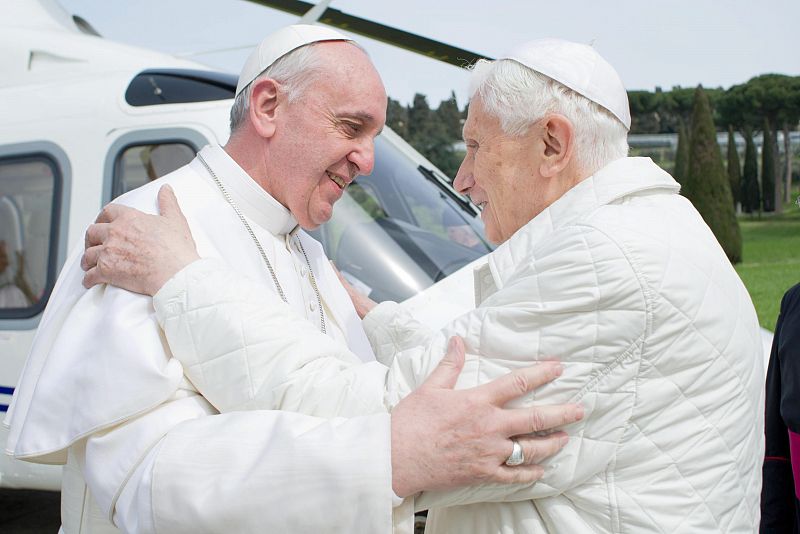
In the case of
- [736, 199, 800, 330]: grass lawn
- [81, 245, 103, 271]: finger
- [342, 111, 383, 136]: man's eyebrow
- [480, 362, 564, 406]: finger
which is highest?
[342, 111, 383, 136]: man's eyebrow

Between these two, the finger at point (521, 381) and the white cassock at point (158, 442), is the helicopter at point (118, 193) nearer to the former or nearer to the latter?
the white cassock at point (158, 442)

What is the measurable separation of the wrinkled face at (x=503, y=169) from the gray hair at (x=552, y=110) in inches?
1.1

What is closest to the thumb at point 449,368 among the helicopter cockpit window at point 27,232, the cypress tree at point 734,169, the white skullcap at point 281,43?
the white skullcap at point 281,43

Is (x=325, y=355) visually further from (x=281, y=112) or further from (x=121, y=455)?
(x=281, y=112)

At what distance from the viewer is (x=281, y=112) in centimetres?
217

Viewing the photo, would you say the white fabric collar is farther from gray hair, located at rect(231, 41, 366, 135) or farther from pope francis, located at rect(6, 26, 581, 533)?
gray hair, located at rect(231, 41, 366, 135)

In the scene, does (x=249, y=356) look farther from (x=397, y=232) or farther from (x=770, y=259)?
(x=770, y=259)

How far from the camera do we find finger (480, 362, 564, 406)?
1448mm

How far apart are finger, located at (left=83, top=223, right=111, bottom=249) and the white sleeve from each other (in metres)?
0.50

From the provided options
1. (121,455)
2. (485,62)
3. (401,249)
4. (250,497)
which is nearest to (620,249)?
(485,62)

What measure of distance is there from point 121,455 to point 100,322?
293 millimetres

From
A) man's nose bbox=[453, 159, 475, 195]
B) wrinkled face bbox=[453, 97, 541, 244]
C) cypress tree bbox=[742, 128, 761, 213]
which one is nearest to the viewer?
wrinkled face bbox=[453, 97, 541, 244]

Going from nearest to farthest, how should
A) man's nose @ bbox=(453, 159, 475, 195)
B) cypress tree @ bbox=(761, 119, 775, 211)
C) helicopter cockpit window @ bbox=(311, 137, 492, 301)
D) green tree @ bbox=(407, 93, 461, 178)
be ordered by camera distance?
1. man's nose @ bbox=(453, 159, 475, 195)
2. helicopter cockpit window @ bbox=(311, 137, 492, 301)
3. green tree @ bbox=(407, 93, 461, 178)
4. cypress tree @ bbox=(761, 119, 775, 211)

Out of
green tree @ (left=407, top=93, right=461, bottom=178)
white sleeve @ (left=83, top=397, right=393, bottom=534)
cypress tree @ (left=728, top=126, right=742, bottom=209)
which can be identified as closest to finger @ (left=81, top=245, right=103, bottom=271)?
white sleeve @ (left=83, top=397, right=393, bottom=534)
